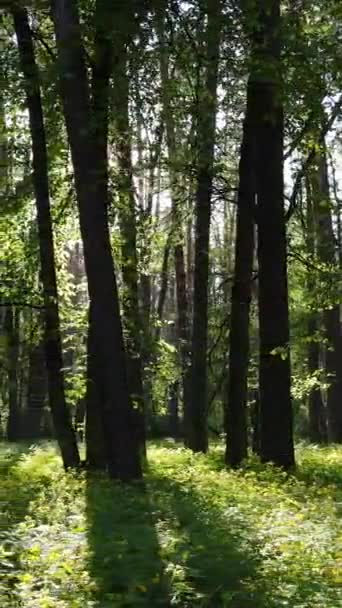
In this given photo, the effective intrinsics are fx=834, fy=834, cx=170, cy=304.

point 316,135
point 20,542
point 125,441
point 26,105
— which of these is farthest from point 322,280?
point 20,542

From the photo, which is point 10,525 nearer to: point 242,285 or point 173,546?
point 173,546

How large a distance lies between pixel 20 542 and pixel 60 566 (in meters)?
0.86

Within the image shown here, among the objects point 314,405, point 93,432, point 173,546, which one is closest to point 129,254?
point 93,432

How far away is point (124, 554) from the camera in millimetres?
5840

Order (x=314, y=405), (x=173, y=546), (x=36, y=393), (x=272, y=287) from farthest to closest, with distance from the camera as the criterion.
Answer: (x=36, y=393), (x=314, y=405), (x=272, y=287), (x=173, y=546)

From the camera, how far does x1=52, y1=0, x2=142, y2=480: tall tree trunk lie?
9.73m

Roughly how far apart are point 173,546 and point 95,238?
4.69m

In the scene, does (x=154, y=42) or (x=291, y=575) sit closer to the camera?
(x=291, y=575)

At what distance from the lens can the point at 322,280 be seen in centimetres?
1102

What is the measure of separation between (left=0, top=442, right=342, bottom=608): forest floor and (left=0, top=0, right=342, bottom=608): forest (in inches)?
1.0

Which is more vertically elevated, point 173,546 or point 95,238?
point 95,238

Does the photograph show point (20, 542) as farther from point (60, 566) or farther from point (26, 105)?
point (26, 105)

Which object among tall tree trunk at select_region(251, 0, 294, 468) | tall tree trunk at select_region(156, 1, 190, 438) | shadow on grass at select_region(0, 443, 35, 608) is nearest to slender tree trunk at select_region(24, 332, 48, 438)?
tall tree trunk at select_region(156, 1, 190, 438)

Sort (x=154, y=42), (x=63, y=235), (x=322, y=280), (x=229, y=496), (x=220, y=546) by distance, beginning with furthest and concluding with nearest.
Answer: (x=63, y=235) → (x=322, y=280) → (x=154, y=42) → (x=229, y=496) → (x=220, y=546)
